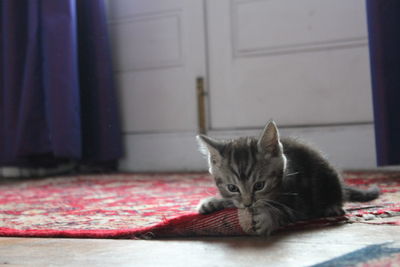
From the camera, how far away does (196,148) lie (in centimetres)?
305

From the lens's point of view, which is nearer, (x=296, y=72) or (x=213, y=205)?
(x=213, y=205)

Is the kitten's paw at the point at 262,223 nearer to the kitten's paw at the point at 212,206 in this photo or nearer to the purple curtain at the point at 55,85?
the kitten's paw at the point at 212,206

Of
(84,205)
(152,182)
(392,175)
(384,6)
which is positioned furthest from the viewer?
(152,182)

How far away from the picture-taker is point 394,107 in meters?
2.09

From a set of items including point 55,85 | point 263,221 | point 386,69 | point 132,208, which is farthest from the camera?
point 55,85

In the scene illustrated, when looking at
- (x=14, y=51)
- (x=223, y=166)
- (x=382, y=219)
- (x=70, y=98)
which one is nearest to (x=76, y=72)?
(x=70, y=98)

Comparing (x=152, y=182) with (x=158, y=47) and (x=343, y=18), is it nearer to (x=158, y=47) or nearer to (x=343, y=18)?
(x=158, y=47)

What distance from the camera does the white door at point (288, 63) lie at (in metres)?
2.66

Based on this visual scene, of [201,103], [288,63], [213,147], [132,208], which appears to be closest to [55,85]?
[201,103]

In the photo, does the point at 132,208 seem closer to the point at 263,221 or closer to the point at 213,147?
the point at 213,147

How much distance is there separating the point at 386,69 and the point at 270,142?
1055 mm

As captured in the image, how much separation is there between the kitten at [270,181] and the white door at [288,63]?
138 cm

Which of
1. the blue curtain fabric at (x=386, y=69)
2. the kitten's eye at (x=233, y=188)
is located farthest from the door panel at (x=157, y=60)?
the kitten's eye at (x=233, y=188)

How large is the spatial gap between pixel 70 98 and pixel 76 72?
0.55ft
